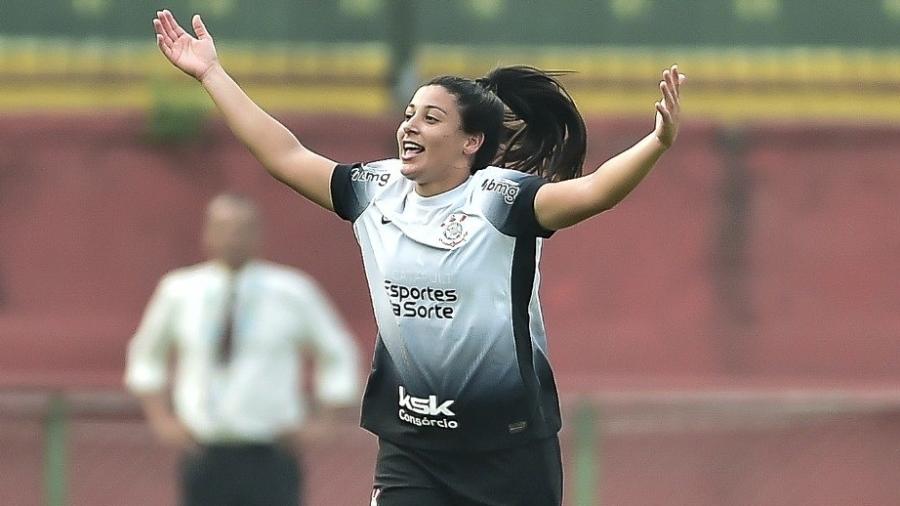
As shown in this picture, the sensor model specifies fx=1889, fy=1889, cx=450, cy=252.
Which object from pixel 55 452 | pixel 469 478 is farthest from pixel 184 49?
pixel 55 452

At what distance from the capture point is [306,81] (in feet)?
38.0

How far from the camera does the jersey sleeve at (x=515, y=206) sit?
4.72 metres

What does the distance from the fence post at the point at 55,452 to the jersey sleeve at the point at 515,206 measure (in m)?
4.25

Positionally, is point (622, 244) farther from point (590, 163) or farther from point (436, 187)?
point (436, 187)

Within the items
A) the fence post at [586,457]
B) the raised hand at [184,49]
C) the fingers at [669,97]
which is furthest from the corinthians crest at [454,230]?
the fence post at [586,457]

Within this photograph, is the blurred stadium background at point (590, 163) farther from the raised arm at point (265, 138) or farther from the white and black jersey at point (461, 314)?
the white and black jersey at point (461, 314)

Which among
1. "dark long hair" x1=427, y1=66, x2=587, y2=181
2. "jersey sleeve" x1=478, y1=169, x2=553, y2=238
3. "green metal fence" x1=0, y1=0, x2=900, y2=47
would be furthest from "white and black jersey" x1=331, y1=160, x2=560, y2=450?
"green metal fence" x1=0, y1=0, x2=900, y2=47

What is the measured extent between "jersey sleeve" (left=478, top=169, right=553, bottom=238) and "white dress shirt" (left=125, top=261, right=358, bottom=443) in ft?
8.17

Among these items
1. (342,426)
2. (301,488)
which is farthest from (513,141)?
(342,426)

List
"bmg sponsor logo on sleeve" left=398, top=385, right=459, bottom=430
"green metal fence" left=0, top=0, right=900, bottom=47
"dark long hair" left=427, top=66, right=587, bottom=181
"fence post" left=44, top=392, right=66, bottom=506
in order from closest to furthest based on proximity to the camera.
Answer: "bmg sponsor logo on sleeve" left=398, top=385, right=459, bottom=430, "dark long hair" left=427, top=66, right=587, bottom=181, "fence post" left=44, top=392, right=66, bottom=506, "green metal fence" left=0, top=0, right=900, bottom=47

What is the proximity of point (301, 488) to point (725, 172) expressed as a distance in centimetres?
504

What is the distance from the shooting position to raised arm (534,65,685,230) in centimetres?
441

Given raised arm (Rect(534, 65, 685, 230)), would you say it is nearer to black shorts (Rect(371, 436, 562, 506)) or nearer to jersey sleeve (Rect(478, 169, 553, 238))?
jersey sleeve (Rect(478, 169, 553, 238))

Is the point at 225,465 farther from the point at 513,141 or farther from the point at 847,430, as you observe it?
the point at 847,430
